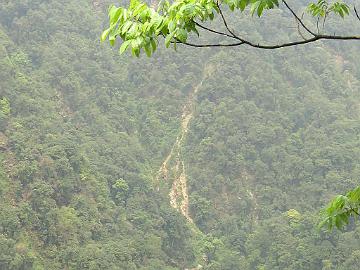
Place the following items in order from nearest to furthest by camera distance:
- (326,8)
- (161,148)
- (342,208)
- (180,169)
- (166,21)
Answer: (166,21) → (342,208) → (326,8) → (180,169) → (161,148)

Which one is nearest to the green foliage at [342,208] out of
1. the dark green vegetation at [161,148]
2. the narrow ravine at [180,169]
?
the dark green vegetation at [161,148]

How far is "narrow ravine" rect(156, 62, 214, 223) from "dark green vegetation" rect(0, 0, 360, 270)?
47 cm

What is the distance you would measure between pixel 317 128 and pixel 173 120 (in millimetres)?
9571

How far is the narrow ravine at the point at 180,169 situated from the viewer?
107ft

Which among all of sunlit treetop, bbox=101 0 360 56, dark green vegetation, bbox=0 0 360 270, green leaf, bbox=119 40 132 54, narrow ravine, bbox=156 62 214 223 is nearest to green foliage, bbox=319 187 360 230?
sunlit treetop, bbox=101 0 360 56

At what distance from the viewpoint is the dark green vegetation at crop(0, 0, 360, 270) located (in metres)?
23.5

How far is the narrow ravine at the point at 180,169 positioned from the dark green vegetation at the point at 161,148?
1.53 ft

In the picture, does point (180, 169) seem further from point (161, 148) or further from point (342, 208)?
point (342, 208)

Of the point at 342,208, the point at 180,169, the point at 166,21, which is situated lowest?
the point at 180,169

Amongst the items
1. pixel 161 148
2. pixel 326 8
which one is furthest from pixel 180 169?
pixel 326 8

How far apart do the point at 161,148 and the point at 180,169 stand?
7.66 ft

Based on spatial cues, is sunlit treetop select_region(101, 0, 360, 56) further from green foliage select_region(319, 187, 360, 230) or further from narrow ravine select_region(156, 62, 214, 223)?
narrow ravine select_region(156, 62, 214, 223)

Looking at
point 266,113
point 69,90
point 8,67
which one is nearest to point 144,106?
point 69,90

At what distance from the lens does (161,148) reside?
1414 inches
